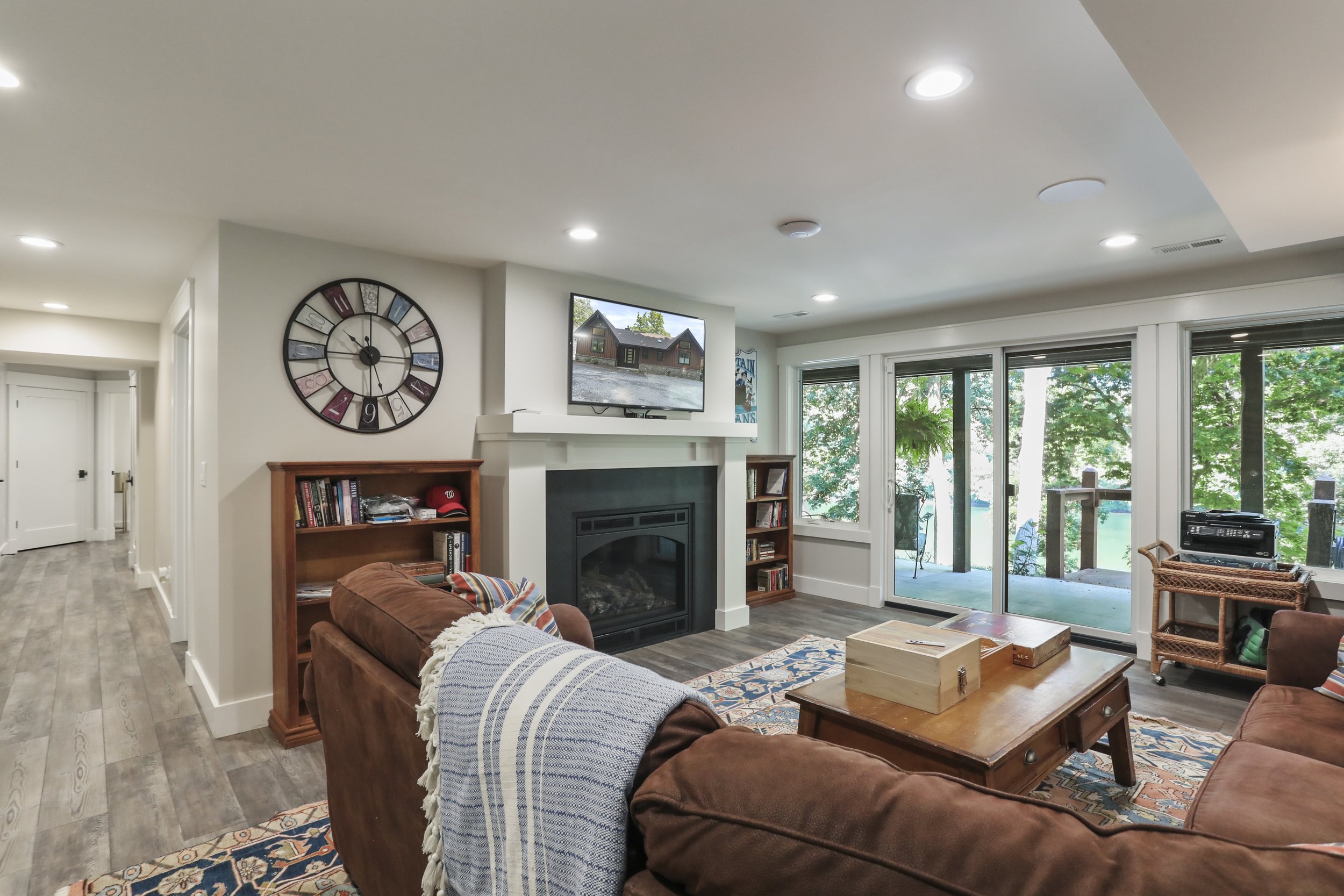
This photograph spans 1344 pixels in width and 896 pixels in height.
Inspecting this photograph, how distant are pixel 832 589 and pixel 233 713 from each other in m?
4.24

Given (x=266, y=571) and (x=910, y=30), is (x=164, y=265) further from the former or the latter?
(x=910, y=30)

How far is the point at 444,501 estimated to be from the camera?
3555mm

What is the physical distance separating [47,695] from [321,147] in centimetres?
320

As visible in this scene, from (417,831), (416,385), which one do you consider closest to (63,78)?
(416,385)

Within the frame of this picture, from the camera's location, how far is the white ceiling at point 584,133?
1650 mm

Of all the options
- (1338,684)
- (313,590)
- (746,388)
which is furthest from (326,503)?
(1338,684)

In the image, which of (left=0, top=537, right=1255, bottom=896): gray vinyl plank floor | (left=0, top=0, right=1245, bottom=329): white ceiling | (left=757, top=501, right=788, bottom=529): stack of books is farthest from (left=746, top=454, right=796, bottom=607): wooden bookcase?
(left=0, top=0, right=1245, bottom=329): white ceiling

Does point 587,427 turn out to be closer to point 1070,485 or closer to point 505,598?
point 505,598

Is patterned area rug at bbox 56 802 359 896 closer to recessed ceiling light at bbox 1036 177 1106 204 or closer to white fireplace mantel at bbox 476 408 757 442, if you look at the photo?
white fireplace mantel at bbox 476 408 757 442

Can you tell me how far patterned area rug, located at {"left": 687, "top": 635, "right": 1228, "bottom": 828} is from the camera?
240 cm

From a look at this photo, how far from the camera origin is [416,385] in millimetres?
3629

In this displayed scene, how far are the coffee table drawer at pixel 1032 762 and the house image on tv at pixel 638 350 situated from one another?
292 centimetres

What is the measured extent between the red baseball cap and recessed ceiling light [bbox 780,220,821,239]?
2127mm

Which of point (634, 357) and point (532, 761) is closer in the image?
point (532, 761)
